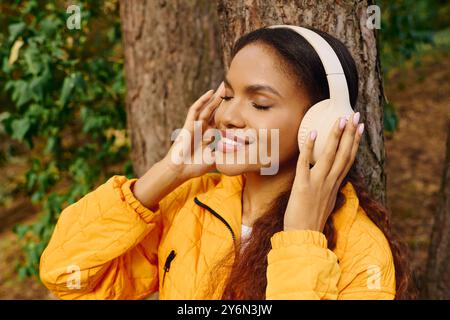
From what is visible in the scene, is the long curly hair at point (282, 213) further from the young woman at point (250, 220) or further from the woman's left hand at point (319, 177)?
the woman's left hand at point (319, 177)

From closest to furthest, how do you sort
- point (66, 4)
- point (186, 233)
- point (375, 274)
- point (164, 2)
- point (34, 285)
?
1. point (375, 274)
2. point (186, 233)
3. point (164, 2)
4. point (66, 4)
5. point (34, 285)

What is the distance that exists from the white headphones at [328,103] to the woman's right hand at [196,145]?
44 cm

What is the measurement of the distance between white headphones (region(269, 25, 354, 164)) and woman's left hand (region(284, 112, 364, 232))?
0.02 meters

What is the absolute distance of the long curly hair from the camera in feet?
4.92

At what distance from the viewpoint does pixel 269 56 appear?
1.51 meters

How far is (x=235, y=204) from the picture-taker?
5.72ft

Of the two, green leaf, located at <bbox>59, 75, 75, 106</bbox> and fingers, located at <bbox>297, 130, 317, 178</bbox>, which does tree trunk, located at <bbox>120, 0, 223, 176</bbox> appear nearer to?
green leaf, located at <bbox>59, 75, 75, 106</bbox>

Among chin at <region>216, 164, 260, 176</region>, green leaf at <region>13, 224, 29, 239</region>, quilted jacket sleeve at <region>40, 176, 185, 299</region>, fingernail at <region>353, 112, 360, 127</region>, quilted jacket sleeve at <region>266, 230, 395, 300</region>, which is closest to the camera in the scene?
quilted jacket sleeve at <region>266, 230, 395, 300</region>

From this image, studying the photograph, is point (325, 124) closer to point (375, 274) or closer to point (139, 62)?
point (375, 274)

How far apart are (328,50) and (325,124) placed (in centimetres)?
24

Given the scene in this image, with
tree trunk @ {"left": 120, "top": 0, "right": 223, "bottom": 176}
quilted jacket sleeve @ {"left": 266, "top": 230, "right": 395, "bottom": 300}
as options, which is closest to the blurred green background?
tree trunk @ {"left": 120, "top": 0, "right": 223, "bottom": 176}

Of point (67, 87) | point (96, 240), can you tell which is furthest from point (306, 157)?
→ point (67, 87)

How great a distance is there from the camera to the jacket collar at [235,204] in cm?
155

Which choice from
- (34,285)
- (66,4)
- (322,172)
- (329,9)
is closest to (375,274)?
(322,172)
